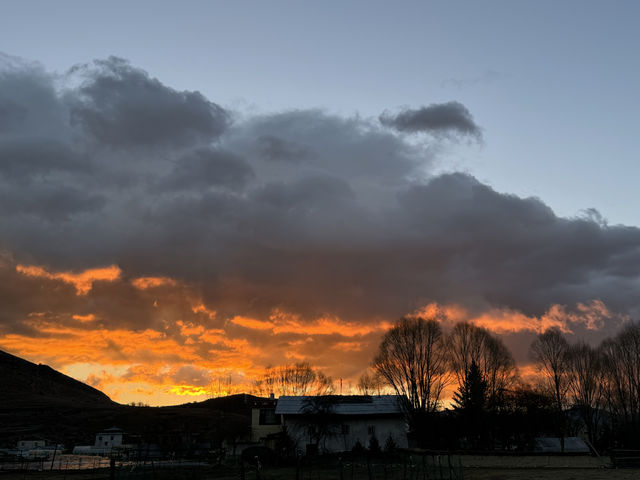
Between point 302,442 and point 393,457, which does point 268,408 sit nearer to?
point 302,442

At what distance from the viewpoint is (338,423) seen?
69.8m

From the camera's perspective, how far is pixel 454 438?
245 ft

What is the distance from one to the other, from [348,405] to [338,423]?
10.1 feet

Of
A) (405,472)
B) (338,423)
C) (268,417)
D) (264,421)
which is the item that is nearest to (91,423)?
(264,421)

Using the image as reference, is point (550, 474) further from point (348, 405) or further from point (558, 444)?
point (558, 444)

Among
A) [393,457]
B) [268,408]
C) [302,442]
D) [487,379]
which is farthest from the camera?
[487,379]

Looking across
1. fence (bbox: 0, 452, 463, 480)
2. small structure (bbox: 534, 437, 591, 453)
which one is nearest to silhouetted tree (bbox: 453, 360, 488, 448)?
small structure (bbox: 534, 437, 591, 453)

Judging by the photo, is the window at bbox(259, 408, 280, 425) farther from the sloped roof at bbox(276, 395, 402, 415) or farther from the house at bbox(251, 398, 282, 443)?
the sloped roof at bbox(276, 395, 402, 415)

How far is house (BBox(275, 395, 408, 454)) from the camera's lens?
68312mm

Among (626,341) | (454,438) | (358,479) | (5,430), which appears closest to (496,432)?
(454,438)

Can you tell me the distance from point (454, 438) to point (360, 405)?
14.7 metres

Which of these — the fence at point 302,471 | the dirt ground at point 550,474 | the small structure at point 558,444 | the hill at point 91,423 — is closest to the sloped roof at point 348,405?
the fence at point 302,471

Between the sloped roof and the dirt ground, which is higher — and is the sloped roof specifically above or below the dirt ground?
above


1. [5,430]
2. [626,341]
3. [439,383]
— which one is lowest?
[5,430]
